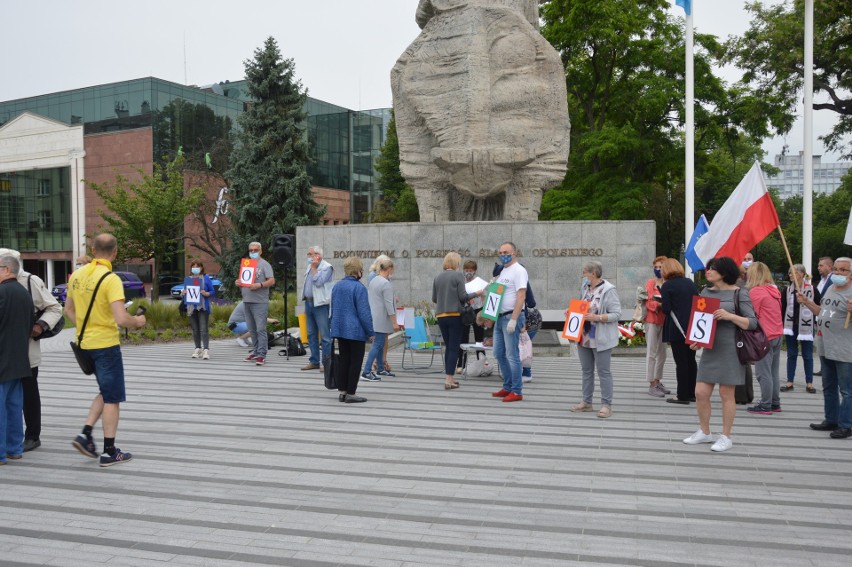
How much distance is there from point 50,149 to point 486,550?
5797 cm

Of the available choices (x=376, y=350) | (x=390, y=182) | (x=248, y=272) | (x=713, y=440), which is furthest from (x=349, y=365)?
(x=390, y=182)

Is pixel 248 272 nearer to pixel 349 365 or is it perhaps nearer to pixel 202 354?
pixel 202 354

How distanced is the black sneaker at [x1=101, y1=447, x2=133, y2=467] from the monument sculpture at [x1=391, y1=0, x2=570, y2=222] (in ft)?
34.0

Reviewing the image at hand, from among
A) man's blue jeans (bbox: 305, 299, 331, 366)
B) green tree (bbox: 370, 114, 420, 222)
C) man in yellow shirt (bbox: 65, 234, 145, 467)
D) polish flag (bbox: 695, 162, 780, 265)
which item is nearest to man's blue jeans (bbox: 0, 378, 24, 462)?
man in yellow shirt (bbox: 65, 234, 145, 467)

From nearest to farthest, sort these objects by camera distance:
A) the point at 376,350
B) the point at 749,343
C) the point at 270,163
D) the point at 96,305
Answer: the point at 96,305 < the point at 749,343 < the point at 376,350 < the point at 270,163

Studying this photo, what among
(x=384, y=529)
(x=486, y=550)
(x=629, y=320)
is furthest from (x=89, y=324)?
(x=629, y=320)

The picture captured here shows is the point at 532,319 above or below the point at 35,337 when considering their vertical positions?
below

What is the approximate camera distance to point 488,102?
1602cm

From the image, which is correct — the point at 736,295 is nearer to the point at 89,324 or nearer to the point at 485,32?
the point at 89,324

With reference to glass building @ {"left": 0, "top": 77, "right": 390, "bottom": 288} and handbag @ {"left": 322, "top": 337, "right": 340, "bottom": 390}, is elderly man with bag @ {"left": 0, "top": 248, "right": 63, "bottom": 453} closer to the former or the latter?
handbag @ {"left": 322, "top": 337, "right": 340, "bottom": 390}

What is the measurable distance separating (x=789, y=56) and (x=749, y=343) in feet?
69.3

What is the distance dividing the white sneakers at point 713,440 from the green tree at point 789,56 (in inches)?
823

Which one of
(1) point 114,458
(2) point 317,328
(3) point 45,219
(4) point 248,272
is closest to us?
(1) point 114,458

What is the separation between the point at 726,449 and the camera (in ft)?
23.7
